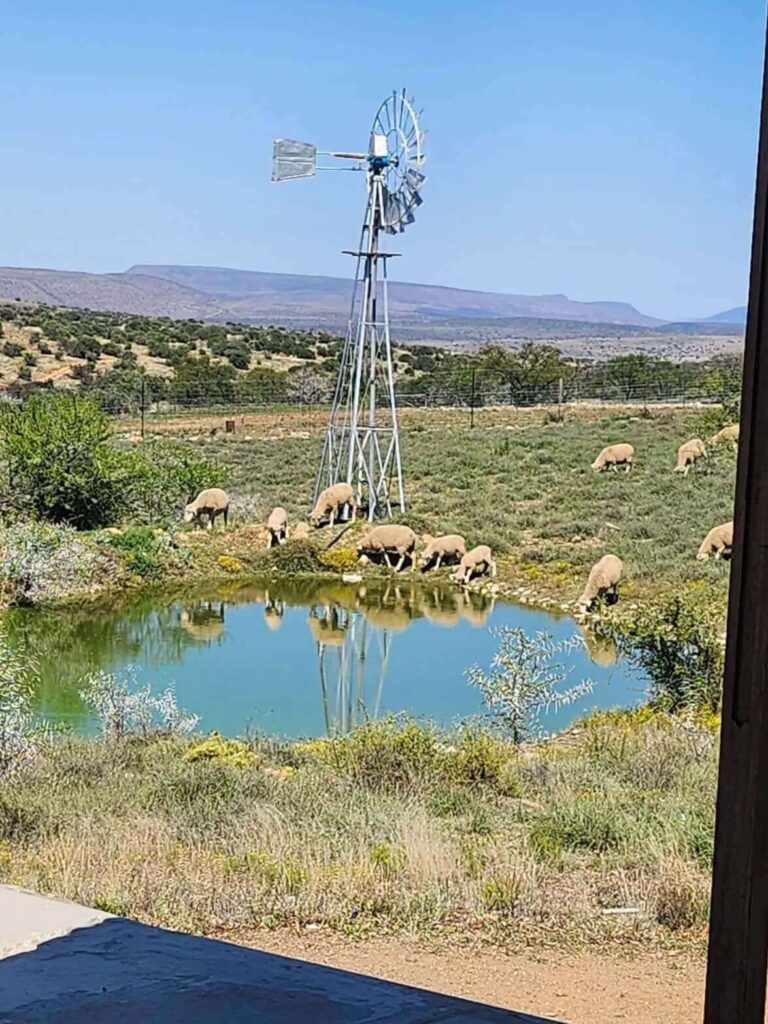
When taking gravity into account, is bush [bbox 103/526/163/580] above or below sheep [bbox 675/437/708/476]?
below

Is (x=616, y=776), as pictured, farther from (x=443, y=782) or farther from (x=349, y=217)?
(x=349, y=217)

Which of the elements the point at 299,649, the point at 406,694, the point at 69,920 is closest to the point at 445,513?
the point at 299,649

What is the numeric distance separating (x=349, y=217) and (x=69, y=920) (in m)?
39.7

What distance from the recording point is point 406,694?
1141cm

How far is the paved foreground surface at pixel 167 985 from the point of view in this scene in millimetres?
2354

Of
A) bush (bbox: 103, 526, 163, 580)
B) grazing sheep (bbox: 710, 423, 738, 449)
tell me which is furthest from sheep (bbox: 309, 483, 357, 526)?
grazing sheep (bbox: 710, 423, 738, 449)

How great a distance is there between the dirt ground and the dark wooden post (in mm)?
1677

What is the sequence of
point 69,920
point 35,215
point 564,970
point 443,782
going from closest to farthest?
point 69,920 < point 564,970 < point 443,782 < point 35,215

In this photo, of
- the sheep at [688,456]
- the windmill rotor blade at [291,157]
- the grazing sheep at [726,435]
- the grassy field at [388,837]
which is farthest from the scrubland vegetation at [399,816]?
the windmill rotor blade at [291,157]

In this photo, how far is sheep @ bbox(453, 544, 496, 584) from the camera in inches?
650

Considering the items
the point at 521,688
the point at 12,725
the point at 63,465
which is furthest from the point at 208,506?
the point at 12,725

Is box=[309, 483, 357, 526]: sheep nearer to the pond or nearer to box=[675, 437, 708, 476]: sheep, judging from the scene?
the pond

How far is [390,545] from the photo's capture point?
17188mm

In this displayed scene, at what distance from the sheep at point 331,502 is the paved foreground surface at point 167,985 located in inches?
632
